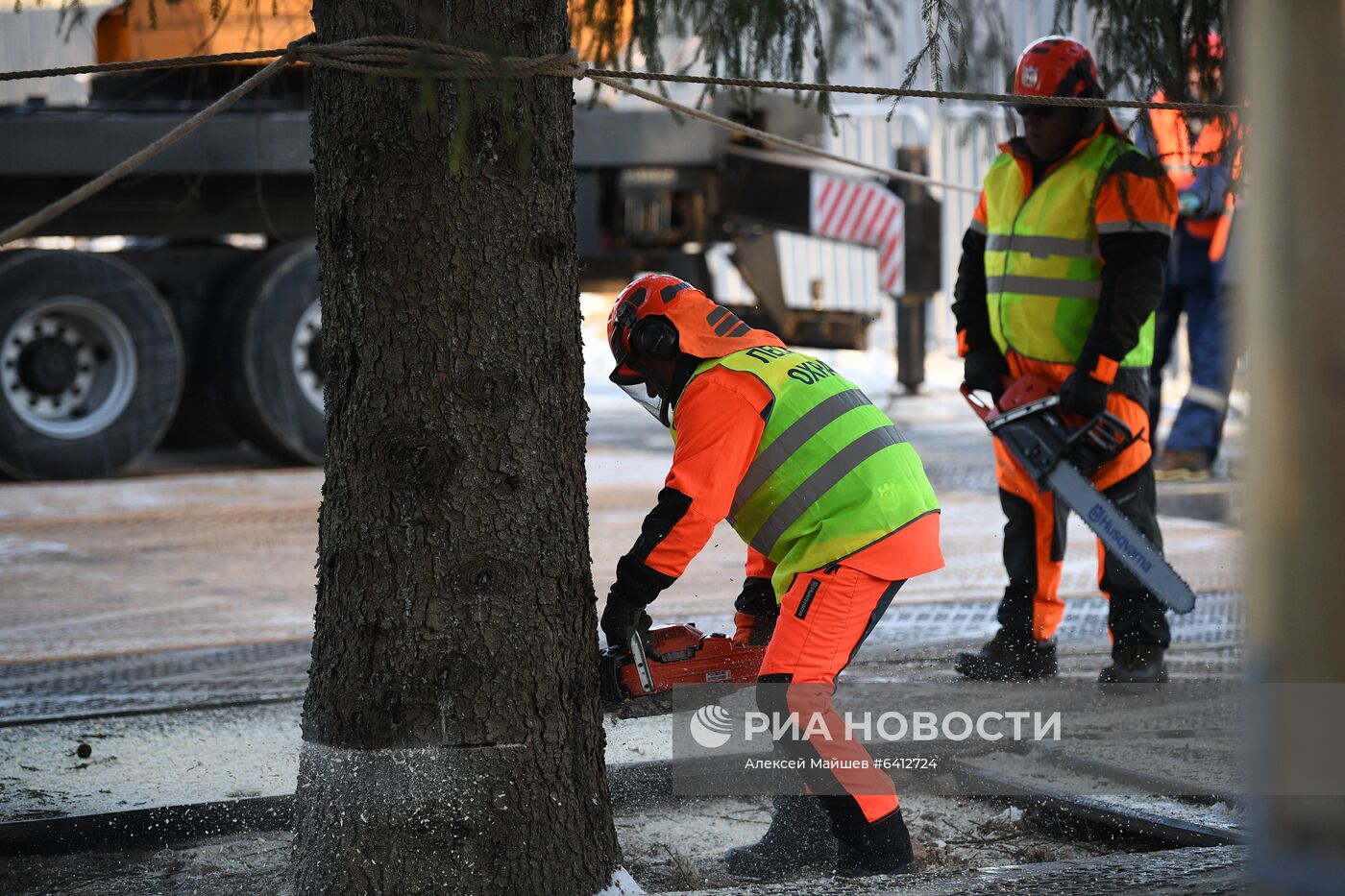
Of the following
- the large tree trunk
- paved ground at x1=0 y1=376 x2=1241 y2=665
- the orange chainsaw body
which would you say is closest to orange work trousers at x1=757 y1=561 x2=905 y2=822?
the orange chainsaw body

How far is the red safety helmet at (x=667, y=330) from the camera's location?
3291mm

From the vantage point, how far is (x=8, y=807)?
11.8ft

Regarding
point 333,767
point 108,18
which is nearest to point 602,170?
point 108,18

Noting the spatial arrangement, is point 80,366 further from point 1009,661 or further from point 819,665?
point 819,665

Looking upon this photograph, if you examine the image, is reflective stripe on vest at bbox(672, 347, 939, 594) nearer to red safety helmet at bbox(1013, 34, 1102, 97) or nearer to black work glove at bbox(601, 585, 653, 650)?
black work glove at bbox(601, 585, 653, 650)

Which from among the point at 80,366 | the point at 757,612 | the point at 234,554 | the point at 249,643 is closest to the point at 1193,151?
the point at 757,612

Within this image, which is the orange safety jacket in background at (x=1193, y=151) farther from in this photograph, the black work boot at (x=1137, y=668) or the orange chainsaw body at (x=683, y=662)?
the orange chainsaw body at (x=683, y=662)

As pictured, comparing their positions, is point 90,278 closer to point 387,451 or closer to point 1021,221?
point 1021,221

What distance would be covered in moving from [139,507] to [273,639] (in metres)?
3.33

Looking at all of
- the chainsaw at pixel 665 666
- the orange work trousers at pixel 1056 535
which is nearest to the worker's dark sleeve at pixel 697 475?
the chainsaw at pixel 665 666

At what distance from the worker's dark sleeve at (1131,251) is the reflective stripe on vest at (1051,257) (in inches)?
3.8

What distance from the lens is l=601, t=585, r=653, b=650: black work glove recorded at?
10.3 ft

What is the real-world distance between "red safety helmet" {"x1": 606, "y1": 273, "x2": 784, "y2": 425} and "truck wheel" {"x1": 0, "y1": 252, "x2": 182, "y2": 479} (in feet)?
20.8

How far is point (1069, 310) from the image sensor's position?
4.75m
